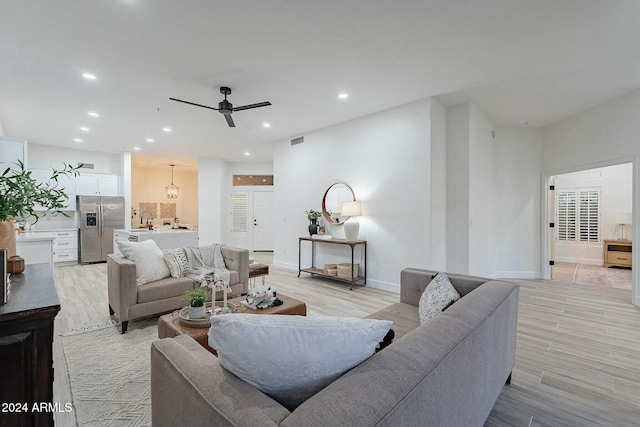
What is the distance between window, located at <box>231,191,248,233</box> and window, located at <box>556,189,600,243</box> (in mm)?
8423

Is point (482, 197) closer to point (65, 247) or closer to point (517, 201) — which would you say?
point (517, 201)

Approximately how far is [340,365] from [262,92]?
12.8 ft

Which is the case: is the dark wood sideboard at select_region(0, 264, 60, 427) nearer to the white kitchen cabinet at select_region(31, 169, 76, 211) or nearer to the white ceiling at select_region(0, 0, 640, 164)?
the white ceiling at select_region(0, 0, 640, 164)

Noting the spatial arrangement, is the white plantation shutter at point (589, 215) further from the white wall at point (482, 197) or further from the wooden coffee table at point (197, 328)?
the wooden coffee table at point (197, 328)

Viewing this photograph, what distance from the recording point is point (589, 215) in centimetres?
702

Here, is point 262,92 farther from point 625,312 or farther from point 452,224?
point 625,312

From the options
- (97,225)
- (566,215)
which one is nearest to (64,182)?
(97,225)

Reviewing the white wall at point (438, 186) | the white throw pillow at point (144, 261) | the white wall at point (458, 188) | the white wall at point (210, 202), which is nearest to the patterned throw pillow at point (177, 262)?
the white throw pillow at point (144, 261)

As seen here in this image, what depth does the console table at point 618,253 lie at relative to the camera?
20.7 ft

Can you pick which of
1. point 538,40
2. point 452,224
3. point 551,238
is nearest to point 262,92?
point 538,40

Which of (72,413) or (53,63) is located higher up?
(53,63)

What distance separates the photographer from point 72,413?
1.85 meters

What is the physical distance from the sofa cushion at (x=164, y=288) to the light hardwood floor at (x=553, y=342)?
0.71m

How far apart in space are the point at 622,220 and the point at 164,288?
29.0ft
